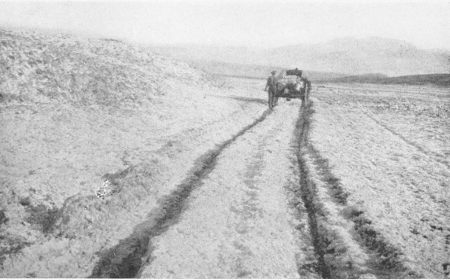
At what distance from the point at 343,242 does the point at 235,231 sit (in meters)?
1.45

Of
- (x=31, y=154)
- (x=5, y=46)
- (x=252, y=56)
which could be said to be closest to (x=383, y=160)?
(x=31, y=154)

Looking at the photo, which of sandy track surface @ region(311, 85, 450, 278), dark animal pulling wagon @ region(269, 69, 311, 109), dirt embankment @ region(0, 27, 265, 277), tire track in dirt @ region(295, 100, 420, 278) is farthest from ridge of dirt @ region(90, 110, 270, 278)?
dark animal pulling wagon @ region(269, 69, 311, 109)

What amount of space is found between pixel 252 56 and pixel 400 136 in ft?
279

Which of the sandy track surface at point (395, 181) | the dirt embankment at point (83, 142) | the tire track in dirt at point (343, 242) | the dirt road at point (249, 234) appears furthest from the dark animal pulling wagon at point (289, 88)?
the tire track in dirt at point (343, 242)

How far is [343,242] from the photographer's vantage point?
488 centimetres

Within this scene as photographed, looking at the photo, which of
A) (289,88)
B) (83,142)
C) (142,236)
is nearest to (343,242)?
(142,236)

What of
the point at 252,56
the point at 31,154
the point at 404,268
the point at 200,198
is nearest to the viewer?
the point at 404,268

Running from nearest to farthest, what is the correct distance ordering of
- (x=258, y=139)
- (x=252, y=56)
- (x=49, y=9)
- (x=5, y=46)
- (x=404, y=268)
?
1. (x=404, y=268)
2. (x=258, y=139)
3. (x=5, y=46)
4. (x=252, y=56)
5. (x=49, y=9)

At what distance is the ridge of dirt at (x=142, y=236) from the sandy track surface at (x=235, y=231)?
20 cm

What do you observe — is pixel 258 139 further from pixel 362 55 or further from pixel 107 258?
pixel 362 55

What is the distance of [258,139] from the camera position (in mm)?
10586

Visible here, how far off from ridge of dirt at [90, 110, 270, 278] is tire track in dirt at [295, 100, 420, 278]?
210cm

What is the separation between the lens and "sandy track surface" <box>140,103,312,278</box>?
4.38m

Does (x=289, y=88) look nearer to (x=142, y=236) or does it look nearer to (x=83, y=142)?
(x=83, y=142)
